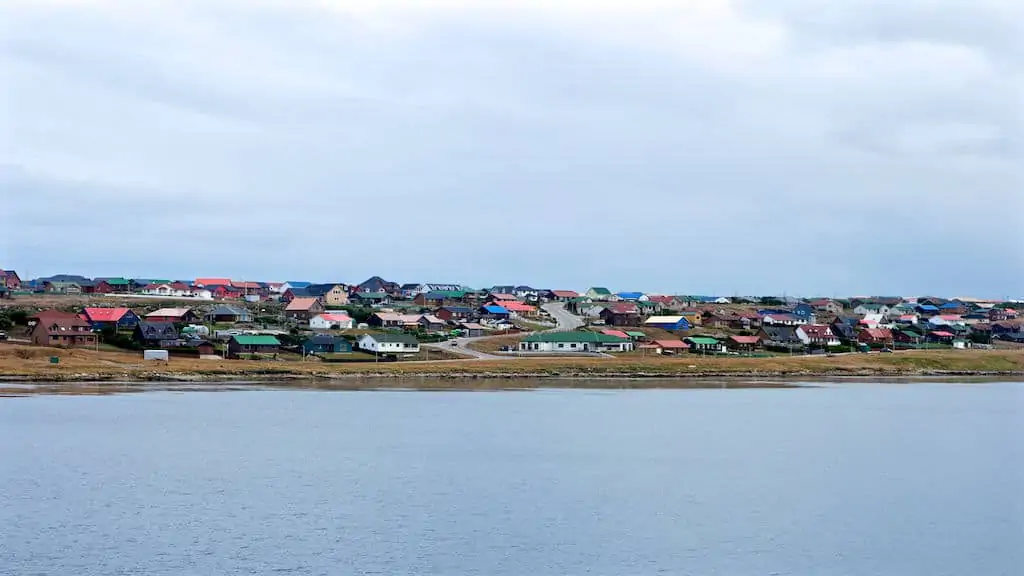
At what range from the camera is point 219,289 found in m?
122

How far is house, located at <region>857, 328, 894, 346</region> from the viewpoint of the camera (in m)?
100

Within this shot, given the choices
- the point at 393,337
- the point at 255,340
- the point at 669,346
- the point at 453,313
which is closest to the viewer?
the point at 255,340

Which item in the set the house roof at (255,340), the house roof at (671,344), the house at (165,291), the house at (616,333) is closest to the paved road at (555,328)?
the house at (616,333)

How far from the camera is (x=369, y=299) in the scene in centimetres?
12319

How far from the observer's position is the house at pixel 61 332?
6962cm

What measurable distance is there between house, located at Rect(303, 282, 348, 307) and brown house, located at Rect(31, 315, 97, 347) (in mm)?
44005

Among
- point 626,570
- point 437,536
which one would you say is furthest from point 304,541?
point 626,570

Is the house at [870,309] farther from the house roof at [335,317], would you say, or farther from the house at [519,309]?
the house roof at [335,317]

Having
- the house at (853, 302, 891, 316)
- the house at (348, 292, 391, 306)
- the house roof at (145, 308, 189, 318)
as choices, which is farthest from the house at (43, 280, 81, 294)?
the house at (853, 302, 891, 316)

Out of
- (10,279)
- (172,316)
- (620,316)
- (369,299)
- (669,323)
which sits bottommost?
(669,323)

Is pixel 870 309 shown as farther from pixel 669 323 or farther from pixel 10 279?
pixel 10 279

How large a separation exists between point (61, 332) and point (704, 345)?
50865 mm

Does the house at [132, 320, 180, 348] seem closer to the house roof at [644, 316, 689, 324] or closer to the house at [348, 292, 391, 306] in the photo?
the house roof at [644, 316, 689, 324]

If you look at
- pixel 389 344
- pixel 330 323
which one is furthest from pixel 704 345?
pixel 330 323
